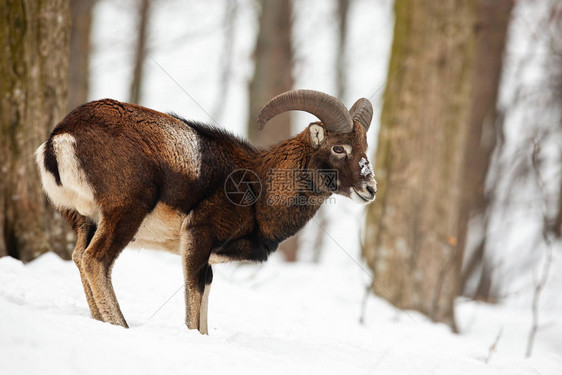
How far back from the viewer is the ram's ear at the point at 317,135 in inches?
244

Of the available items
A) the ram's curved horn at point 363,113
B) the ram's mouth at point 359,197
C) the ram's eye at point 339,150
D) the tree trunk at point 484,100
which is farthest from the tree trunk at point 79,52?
the tree trunk at point 484,100

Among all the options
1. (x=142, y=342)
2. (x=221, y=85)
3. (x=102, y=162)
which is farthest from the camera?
(x=221, y=85)

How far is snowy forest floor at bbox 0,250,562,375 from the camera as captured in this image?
3807mm

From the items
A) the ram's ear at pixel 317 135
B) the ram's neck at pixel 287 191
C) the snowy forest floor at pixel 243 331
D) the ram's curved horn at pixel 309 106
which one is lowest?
the snowy forest floor at pixel 243 331

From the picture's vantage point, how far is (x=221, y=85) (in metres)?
26.8

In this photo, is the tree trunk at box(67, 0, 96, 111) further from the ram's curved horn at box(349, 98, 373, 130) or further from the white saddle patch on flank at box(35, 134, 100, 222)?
the ram's curved horn at box(349, 98, 373, 130)

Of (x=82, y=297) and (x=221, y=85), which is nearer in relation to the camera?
(x=82, y=297)

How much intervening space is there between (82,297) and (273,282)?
430 centimetres

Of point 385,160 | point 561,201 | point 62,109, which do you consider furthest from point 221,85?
point 62,109

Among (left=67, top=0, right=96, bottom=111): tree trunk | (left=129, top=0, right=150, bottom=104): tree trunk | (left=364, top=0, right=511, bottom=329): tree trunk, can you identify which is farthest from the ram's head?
(left=129, top=0, right=150, bottom=104): tree trunk

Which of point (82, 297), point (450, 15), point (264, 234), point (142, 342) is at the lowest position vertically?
point (82, 297)

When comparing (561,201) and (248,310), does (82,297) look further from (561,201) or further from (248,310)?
(561,201)

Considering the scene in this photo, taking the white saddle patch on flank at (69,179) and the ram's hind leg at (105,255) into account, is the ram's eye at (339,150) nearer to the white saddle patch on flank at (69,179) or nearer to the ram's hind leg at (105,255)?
the ram's hind leg at (105,255)

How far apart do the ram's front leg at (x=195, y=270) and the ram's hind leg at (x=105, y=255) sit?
632mm
